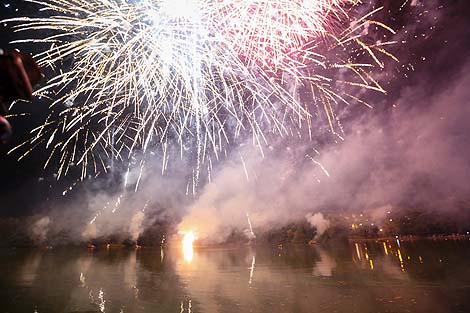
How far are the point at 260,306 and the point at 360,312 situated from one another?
28.2 ft

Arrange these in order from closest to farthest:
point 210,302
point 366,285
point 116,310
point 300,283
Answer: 1. point 116,310
2. point 210,302
3. point 366,285
4. point 300,283

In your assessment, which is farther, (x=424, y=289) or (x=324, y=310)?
(x=424, y=289)

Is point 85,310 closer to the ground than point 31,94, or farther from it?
closer to the ground

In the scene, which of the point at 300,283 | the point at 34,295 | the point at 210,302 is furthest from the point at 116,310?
the point at 300,283

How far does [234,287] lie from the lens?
43.6 m

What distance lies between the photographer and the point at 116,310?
2878cm

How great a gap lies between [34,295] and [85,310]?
14.4 meters

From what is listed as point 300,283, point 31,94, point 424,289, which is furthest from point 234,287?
point 31,94

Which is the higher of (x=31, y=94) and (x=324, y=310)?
(x=31, y=94)

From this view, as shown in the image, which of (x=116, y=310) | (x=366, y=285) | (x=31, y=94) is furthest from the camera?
(x=366, y=285)

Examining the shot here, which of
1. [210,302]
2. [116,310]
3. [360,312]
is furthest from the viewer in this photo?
[210,302]

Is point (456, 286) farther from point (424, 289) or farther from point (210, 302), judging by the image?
point (210, 302)

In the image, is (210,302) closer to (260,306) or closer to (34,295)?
(260,306)

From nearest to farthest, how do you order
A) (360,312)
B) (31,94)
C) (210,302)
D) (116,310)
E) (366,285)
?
(31,94), (360,312), (116,310), (210,302), (366,285)
